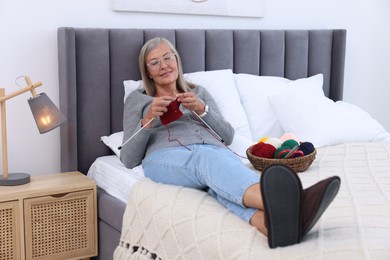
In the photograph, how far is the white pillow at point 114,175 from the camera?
251cm

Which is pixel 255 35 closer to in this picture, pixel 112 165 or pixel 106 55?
pixel 106 55

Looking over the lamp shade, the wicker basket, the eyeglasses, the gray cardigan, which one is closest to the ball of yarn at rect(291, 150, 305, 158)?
the wicker basket

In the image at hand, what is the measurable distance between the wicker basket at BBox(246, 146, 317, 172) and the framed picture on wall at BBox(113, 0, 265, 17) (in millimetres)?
1038

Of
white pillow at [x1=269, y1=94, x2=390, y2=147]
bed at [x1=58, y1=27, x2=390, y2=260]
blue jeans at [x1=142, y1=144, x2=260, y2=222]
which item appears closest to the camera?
bed at [x1=58, y1=27, x2=390, y2=260]

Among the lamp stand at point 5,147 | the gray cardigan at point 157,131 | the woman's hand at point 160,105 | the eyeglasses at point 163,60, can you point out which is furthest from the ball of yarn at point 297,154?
the lamp stand at point 5,147

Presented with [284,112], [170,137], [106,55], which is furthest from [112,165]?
[284,112]

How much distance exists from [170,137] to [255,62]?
3.44 ft

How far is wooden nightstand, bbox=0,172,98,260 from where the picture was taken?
2.39m

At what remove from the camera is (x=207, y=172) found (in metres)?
2.12

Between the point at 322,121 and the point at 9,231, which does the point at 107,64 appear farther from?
the point at 322,121

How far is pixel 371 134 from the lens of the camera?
120 inches

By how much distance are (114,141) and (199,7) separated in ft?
3.01

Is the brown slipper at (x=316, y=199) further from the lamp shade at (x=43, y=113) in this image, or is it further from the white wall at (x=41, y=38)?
the white wall at (x=41, y=38)

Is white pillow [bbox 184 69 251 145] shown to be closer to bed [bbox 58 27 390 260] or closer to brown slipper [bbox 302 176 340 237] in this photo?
bed [bbox 58 27 390 260]
